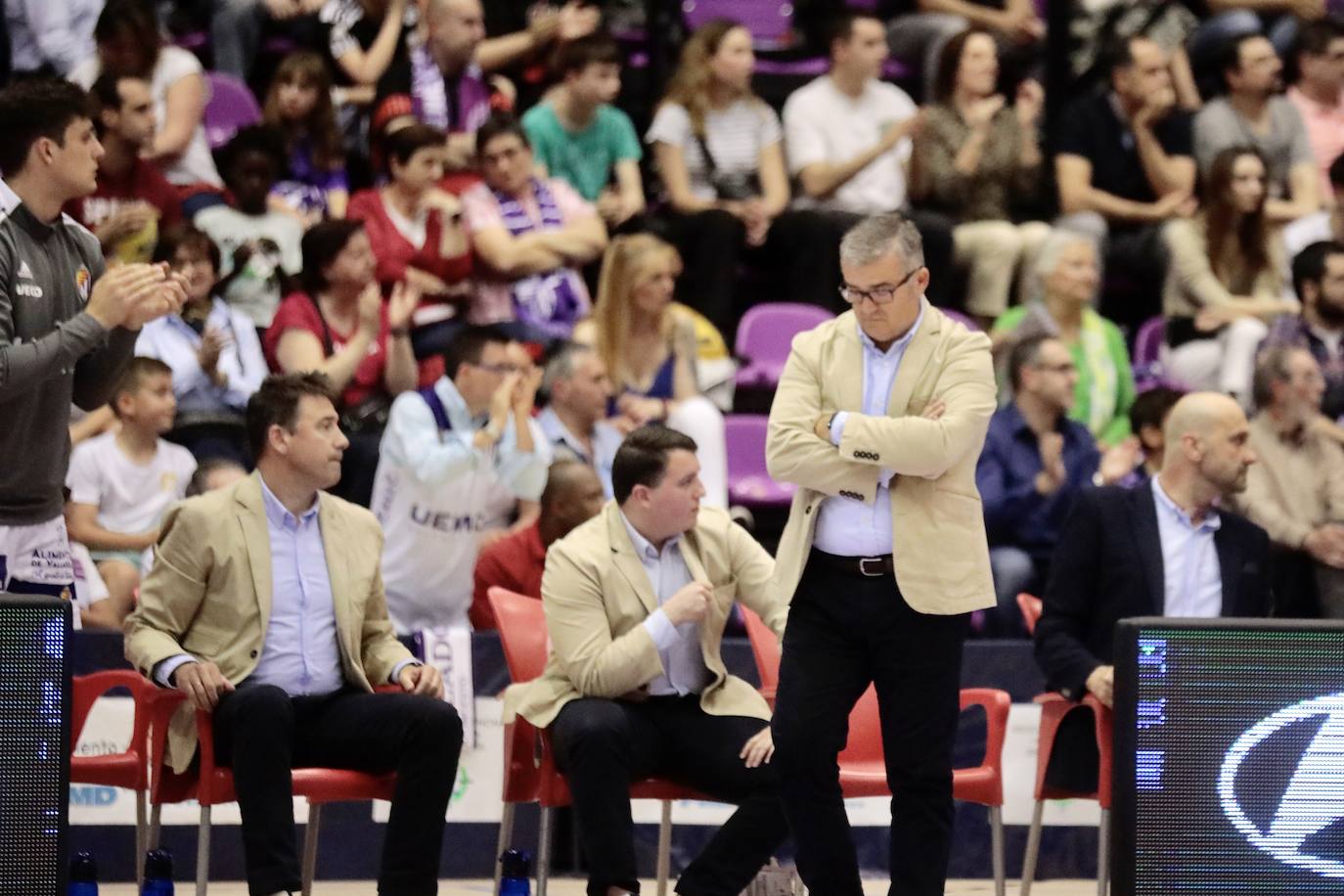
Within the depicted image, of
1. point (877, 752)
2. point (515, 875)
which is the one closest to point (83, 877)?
point (515, 875)

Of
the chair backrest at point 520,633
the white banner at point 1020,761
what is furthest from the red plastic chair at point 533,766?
the white banner at point 1020,761

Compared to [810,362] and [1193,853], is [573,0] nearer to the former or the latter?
[810,362]

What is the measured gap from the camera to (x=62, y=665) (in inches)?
184

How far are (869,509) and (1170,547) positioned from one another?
5.13 ft

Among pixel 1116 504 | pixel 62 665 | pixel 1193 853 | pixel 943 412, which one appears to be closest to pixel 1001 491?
pixel 1116 504

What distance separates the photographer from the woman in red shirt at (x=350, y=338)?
832cm

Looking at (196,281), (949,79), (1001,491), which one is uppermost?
(949,79)

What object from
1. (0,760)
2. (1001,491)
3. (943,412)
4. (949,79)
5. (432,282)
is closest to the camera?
(0,760)

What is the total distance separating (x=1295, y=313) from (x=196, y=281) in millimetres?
4686

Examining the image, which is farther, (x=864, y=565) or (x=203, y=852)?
(x=203, y=852)

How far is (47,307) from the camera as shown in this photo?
549cm

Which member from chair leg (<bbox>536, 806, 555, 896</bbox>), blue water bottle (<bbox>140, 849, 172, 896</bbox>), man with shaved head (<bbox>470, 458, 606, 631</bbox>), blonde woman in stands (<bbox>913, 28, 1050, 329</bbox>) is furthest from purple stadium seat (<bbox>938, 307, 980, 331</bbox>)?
blue water bottle (<bbox>140, 849, 172, 896</bbox>)

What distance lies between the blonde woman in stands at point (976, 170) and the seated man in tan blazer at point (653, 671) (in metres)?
4.06

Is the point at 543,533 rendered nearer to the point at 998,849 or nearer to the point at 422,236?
the point at 998,849
